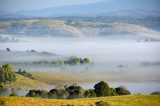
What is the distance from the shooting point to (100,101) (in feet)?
140

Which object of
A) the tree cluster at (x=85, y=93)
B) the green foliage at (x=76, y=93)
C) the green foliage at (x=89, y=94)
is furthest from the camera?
the green foliage at (x=76, y=93)

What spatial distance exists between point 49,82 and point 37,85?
49.3 ft

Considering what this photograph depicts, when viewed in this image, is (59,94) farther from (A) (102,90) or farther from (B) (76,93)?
(A) (102,90)

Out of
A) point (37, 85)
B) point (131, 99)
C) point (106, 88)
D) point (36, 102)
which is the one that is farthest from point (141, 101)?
point (37, 85)

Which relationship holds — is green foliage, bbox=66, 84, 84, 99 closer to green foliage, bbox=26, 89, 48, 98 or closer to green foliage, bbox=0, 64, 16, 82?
green foliage, bbox=26, 89, 48, 98

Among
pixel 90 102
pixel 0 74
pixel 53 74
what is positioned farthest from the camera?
pixel 53 74

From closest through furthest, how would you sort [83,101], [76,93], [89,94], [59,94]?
1. [83,101]
2. [89,94]
3. [76,93]
4. [59,94]

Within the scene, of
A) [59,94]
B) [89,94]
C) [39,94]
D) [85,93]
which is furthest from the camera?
[39,94]

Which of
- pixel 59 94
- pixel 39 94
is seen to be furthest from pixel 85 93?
pixel 39 94

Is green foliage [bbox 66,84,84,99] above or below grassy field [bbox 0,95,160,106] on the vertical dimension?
above

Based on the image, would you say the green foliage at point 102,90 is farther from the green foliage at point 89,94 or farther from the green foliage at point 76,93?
the green foliage at point 76,93

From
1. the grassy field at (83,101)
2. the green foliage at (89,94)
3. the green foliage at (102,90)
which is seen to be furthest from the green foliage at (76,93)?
the grassy field at (83,101)

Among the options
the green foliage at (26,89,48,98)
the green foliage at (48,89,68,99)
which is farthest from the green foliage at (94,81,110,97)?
the green foliage at (26,89,48,98)

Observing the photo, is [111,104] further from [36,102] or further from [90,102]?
[36,102]
